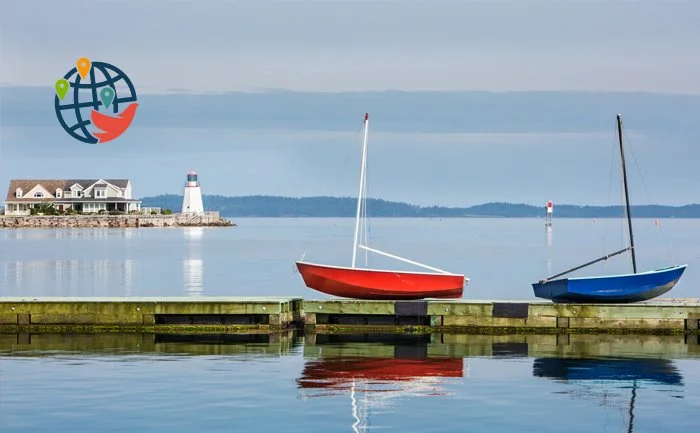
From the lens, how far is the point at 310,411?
23.4 metres

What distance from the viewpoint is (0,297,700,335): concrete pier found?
34.9 metres

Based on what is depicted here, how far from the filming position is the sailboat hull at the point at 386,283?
121 feet

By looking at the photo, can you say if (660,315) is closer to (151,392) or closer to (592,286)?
(592,286)

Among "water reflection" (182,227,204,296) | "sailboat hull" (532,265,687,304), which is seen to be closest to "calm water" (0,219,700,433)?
"sailboat hull" (532,265,687,304)

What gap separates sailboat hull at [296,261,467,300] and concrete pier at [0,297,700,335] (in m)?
1.36

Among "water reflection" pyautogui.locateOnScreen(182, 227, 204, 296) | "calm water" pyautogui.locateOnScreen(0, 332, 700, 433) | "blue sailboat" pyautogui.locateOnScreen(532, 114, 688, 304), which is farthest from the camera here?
"water reflection" pyautogui.locateOnScreen(182, 227, 204, 296)

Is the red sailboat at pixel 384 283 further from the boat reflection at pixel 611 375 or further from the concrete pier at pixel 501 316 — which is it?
the boat reflection at pixel 611 375

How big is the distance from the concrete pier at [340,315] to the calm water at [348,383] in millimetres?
648

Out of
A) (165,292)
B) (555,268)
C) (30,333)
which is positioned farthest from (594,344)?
(555,268)

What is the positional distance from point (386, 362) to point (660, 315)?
391 inches

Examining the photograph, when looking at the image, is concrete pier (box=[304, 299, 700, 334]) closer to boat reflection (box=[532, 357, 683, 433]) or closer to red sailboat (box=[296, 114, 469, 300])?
red sailboat (box=[296, 114, 469, 300])

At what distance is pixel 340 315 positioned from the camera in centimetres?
3588

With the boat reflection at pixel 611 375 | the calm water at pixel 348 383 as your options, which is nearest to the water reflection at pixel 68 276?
the calm water at pixel 348 383

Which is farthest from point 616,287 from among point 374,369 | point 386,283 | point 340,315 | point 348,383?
point 348,383
